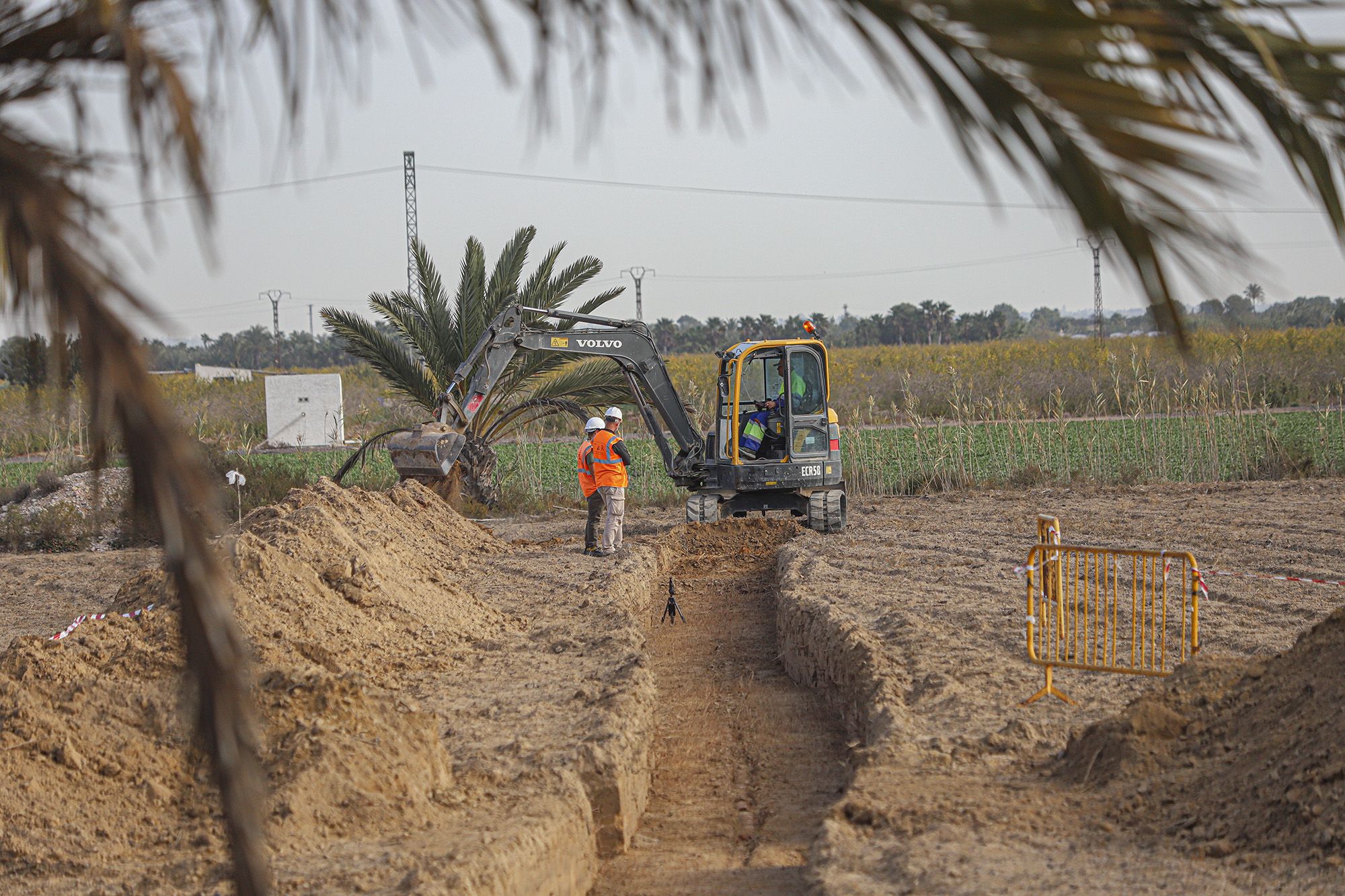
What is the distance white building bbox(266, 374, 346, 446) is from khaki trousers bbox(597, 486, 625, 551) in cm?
2259

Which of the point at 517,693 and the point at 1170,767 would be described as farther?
the point at 517,693

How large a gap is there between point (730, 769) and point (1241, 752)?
281cm

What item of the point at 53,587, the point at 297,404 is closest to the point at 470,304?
the point at 53,587

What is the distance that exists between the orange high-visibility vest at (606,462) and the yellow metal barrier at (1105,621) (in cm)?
551

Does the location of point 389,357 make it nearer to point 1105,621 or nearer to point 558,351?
point 558,351

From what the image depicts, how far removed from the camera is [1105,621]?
288 inches

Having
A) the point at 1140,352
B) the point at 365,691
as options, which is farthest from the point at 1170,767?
the point at 1140,352

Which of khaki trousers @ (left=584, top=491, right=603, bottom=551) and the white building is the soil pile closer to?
khaki trousers @ (left=584, top=491, right=603, bottom=551)

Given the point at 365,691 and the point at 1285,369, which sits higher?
the point at 1285,369

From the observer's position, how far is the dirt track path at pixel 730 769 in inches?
206

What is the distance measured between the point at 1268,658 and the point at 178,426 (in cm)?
568

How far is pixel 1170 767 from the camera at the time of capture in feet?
17.1

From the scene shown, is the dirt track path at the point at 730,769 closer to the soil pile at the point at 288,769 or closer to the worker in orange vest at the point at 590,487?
the soil pile at the point at 288,769

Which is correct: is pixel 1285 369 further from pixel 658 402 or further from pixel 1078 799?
pixel 1078 799
